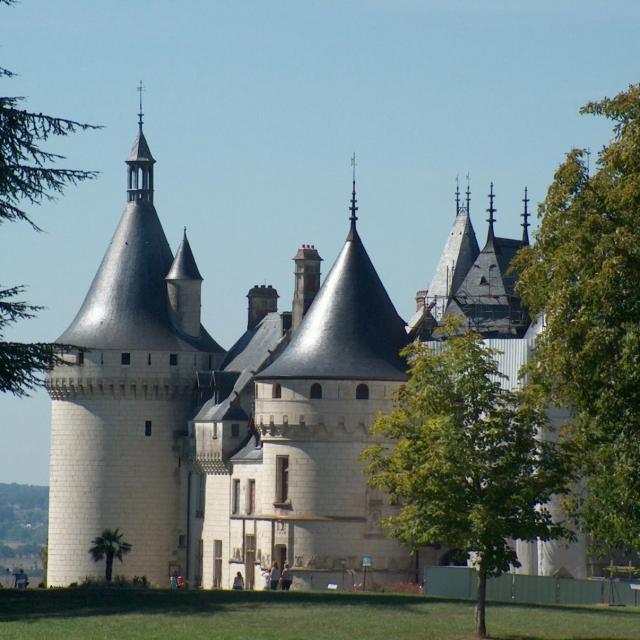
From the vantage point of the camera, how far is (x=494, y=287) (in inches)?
3558

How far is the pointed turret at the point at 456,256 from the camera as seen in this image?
100 m

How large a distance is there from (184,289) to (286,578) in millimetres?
20507

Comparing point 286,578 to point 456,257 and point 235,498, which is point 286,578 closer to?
point 235,498

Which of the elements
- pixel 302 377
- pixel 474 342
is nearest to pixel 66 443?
pixel 302 377

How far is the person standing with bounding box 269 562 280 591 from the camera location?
80356mm

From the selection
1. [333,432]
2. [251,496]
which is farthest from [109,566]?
[333,432]

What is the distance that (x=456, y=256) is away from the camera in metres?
101

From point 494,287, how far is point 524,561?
14342 millimetres

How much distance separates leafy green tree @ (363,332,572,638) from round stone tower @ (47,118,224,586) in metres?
44.8

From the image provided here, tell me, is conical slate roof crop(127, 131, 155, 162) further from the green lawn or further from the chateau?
the green lawn

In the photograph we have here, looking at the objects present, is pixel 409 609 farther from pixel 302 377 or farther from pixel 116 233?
pixel 116 233

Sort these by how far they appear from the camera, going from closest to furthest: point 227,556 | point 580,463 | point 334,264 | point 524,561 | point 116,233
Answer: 1. point 580,463
2. point 524,561
3. point 334,264
4. point 227,556
5. point 116,233

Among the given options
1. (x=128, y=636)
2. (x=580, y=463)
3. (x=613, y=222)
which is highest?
(x=613, y=222)

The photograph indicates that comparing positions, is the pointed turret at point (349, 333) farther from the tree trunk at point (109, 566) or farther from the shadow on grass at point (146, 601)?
the shadow on grass at point (146, 601)
